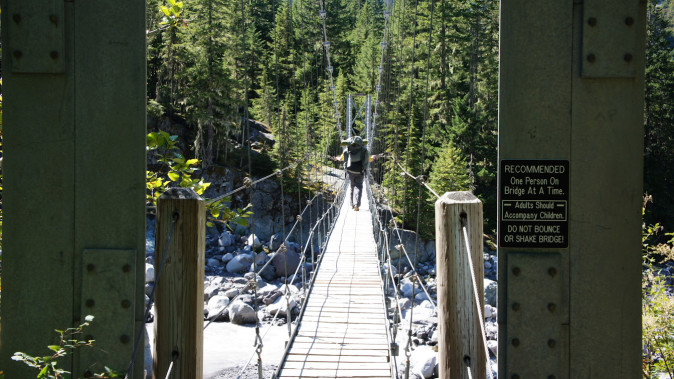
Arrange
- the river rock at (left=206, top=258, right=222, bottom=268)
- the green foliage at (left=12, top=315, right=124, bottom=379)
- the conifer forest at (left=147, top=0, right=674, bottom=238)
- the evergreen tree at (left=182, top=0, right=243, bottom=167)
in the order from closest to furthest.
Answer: the green foliage at (left=12, top=315, right=124, bottom=379) < the river rock at (left=206, top=258, right=222, bottom=268) < the conifer forest at (left=147, top=0, right=674, bottom=238) < the evergreen tree at (left=182, top=0, right=243, bottom=167)

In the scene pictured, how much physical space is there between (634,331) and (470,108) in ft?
81.5

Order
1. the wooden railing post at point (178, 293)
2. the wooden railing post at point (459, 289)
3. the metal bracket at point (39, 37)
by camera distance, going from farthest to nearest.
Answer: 1. the wooden railing post at point (459, 289)
2. the wooden railing post at point (178, 293)
3. the metal bracket at point (39, 37)

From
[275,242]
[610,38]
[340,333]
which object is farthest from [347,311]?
[275,242]

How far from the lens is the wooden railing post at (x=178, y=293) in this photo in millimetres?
1737

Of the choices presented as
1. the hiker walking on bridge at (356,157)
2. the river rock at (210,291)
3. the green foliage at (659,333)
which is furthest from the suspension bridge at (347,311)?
the river rock at (210,291)

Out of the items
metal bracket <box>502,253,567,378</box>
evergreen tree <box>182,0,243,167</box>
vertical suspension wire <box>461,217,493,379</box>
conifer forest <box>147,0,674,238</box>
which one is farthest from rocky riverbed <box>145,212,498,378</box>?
evergreen tree <box>182,0,243,167</box>

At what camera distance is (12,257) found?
1.54 meters

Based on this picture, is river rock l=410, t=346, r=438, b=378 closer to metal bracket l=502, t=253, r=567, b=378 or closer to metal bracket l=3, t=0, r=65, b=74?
metal bracket l=502, t=253, r=567, b=378

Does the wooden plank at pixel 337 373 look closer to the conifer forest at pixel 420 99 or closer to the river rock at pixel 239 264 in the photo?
the river rock at pixel 239 264

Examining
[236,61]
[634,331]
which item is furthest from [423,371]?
[236,61]

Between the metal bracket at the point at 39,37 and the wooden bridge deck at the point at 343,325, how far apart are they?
2577mm

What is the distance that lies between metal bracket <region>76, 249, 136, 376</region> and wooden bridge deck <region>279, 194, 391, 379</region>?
2.18 metres

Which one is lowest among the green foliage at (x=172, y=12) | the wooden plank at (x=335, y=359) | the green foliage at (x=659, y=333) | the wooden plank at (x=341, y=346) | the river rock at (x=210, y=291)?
the river rock at (x=210, y=291)

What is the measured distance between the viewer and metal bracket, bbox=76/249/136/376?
1.54 metres
